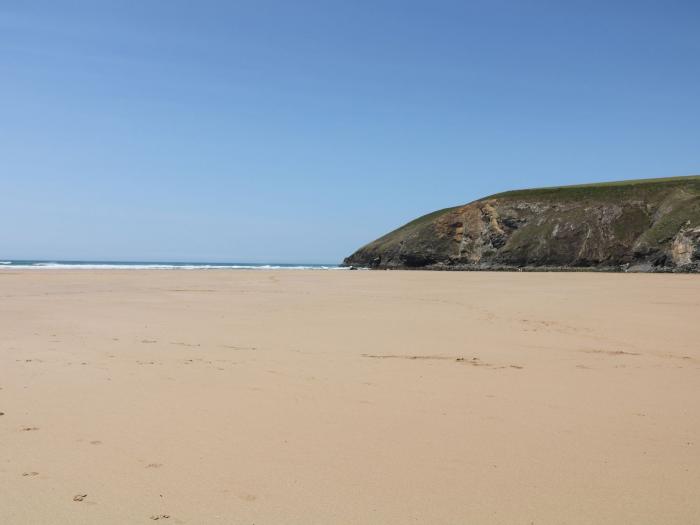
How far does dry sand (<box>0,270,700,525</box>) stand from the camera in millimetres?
3227

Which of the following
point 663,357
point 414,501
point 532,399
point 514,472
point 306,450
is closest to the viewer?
point 414,501

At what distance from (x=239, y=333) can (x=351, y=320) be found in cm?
287

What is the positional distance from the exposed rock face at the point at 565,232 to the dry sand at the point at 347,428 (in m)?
51.2

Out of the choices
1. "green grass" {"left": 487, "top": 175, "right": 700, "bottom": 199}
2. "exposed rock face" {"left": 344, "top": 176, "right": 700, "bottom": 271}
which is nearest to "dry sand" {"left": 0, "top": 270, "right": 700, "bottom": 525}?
"exposed rock face" {"left": 344, "top": 176, "right": 700, "bottom": 271}

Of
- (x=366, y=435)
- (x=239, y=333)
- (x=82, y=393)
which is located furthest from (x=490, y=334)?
(x=82, y=393)

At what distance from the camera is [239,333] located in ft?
33.1

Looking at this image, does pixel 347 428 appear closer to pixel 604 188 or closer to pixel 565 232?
pixel 565 232

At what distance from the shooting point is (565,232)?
63.8 metres

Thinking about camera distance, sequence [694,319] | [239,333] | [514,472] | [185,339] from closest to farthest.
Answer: [514,472] → [185,339] → [239,333] → [694,319]

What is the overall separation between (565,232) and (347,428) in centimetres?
6425

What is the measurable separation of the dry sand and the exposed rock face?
5122 cm

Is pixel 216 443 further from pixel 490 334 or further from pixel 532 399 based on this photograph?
pixel 490 334

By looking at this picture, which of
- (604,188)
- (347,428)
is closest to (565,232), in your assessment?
(604,188)

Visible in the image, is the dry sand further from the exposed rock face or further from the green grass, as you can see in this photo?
the green grass
